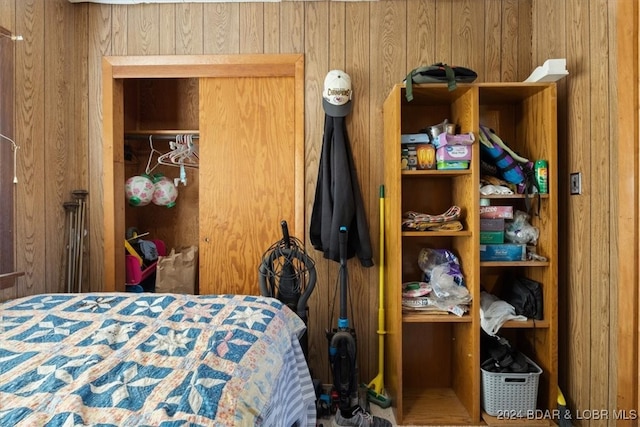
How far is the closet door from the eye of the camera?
239 cm

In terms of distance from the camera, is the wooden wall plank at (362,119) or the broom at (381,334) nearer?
the broom at (381,334)

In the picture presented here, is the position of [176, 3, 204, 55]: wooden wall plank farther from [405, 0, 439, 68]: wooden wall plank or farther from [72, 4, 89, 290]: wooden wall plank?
[405, 0, 439, 68]: wooden wall plank

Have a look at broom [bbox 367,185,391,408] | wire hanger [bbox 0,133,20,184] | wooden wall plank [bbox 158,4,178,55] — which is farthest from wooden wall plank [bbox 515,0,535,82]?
wire hanger [bbox 0,133,20,184]

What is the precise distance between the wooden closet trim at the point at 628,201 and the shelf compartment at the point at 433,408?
742 mm

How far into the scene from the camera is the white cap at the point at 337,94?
2.13 meters

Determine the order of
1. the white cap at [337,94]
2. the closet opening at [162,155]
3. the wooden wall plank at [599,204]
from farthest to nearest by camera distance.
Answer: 1. the closet opening at [162,155]
2. the white cap at [337,94]
3. the wooden wall plank at [599,204]

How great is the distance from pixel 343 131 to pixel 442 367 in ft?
5.39

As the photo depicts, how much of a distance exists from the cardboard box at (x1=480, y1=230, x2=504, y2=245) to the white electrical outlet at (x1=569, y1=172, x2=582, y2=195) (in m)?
0.42

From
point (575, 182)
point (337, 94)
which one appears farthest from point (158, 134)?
point (575, 182)

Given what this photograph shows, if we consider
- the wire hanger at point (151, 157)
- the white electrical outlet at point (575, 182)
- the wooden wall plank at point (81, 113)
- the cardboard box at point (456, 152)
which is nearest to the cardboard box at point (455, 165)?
the cardboard box at point (456, 152)

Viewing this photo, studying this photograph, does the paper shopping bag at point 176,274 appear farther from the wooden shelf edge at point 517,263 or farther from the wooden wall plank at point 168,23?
the wooden shelf edge at point 517,263

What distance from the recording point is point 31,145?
1.98 m

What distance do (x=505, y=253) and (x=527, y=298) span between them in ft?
0.89

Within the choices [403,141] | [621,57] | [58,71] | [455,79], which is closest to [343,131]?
[403,141]
